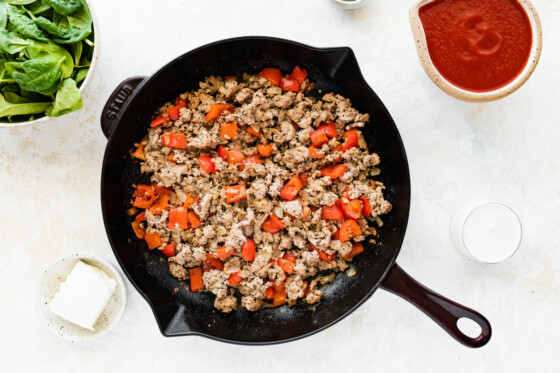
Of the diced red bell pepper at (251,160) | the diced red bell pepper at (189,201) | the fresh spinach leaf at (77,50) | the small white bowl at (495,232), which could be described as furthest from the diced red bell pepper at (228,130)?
the small white bowl at (495,232)

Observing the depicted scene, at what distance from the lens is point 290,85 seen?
274 cm

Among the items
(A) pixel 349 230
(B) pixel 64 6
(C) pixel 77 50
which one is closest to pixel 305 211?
(A) pixel 349 230

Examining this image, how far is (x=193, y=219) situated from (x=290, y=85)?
0.92m

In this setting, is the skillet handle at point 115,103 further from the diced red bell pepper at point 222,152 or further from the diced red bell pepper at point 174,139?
the diced red bell pepper at point 222,152

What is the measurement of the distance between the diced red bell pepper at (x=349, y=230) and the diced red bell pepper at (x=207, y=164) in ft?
2.57

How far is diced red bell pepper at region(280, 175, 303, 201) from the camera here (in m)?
2.68

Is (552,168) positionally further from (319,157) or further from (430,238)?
(319,157)

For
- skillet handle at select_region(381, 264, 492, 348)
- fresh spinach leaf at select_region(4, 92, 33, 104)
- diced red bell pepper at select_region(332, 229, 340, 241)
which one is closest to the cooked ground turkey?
diced red bell pepper at select_region(332, 229, 340, 241)

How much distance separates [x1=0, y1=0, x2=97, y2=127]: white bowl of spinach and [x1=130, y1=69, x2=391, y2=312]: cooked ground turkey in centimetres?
48

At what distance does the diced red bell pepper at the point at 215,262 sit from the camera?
108 inches

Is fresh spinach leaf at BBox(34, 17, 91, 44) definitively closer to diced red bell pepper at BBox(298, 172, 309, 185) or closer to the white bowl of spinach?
the white bowl of spinach

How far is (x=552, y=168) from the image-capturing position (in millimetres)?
2883

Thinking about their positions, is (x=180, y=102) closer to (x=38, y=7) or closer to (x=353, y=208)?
(x=38, y=7)

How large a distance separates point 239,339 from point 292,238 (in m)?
0.62
